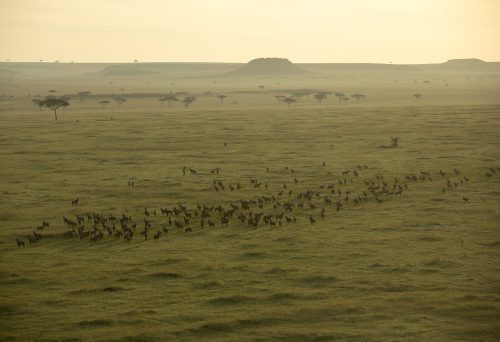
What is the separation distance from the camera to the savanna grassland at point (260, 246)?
18.6 metres

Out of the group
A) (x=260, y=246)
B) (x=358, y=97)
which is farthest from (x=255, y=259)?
(x=358, y=97)

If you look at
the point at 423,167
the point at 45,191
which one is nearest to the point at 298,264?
the point at 45,191

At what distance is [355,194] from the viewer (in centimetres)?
3659

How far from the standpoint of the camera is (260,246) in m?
26.4

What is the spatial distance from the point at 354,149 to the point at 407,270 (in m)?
34.4

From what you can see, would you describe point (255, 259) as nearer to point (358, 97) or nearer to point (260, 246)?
point (260, 246)

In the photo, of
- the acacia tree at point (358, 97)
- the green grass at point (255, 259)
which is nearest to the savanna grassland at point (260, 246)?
the green grass at point (255, 259)

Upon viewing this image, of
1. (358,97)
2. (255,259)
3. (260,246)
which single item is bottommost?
(255,259)

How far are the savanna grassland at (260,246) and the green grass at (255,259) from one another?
0.27 ft

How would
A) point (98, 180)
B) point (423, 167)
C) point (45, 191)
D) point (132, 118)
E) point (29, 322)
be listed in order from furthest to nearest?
point (132, 118), point (423, 167), point (98, 180), point (45, 191), point (29, 322)

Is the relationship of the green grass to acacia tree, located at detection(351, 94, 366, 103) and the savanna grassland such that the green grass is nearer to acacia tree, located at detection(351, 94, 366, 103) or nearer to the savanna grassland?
the savanna grassland

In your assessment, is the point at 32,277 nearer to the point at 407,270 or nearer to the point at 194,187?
the point at 407,270

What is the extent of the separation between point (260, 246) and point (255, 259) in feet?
5.81

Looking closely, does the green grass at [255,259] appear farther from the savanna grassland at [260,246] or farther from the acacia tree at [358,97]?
the acacia tree at [358,97]
